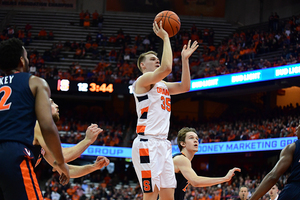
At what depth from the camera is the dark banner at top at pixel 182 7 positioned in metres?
31.5

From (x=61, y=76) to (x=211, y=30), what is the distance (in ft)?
37.8

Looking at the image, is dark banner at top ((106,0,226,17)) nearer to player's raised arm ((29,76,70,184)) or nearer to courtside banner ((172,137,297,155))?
courtside banner ((172,137,297,155))

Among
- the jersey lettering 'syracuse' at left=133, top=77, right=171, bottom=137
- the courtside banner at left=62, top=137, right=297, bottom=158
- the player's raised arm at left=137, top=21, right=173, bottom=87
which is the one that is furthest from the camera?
the courtside banner at left=62, top=137, right=297, bottom=158

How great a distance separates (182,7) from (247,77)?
45.1 ft

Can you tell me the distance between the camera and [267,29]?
24859mm

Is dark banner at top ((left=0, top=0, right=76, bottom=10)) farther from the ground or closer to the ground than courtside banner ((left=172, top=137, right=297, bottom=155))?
farther from the ground

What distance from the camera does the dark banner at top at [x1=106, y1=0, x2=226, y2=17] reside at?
3152cm

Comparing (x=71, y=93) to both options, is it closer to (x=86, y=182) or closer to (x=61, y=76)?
(x=61, y=76)

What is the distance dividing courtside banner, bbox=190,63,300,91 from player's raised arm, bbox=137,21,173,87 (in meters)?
14.3

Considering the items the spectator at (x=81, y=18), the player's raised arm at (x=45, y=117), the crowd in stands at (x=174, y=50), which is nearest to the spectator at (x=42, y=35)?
the crowd in stands at (x=174, y=50)

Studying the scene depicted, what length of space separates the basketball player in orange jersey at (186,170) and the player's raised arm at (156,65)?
4.23 feet

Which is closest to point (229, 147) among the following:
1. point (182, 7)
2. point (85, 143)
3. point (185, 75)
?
point (185, 75)

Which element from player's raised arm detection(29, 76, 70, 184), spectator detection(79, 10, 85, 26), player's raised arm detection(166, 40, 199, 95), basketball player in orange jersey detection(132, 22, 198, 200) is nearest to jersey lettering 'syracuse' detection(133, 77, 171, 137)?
basketball player in orange jersey detection(132, 22, 198, 200)

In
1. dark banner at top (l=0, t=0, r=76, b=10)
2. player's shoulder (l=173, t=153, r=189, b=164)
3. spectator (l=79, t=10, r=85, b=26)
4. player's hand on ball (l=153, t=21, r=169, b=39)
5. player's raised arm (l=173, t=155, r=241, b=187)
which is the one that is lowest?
player's raised arm (l=173, t=155, r=241, b=187)
